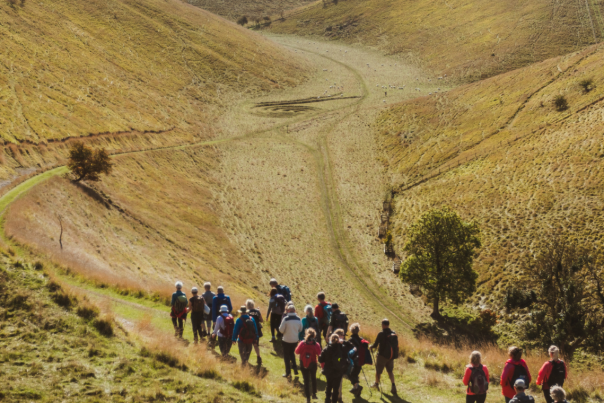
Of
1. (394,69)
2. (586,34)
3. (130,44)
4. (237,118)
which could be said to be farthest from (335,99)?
(586,34)

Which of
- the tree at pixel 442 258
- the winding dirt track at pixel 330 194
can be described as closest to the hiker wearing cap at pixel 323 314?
the winding dirt track at pixel 330 194

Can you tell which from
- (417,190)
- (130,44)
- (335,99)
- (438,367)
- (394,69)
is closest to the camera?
(438,367)

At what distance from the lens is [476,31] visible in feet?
398

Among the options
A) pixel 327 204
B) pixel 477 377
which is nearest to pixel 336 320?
pixel 477 377

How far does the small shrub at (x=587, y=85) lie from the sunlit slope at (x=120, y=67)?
5561 cm

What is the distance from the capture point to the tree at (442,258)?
105ft

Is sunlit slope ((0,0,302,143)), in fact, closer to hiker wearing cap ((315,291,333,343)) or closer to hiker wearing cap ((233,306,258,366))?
hiker wearing cap ((233,306,258,366))

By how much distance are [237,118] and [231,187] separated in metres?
30.0

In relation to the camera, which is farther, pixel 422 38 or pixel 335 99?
pixel 422 38

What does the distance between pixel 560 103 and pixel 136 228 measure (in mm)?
53860

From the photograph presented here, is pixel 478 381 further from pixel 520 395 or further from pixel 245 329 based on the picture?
pixel 245 329

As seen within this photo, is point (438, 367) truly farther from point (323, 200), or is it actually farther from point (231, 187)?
point (231, 187)

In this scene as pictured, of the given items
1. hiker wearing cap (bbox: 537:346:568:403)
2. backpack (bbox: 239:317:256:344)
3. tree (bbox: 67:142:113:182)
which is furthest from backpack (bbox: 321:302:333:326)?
tree (bbox: 67:142:113:182)

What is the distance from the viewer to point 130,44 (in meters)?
90.1
